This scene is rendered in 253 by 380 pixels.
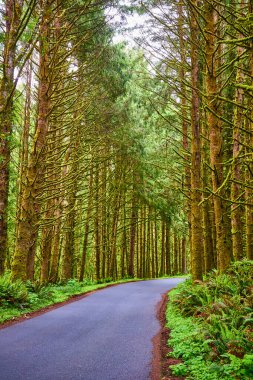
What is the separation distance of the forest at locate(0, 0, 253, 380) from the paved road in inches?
48.0

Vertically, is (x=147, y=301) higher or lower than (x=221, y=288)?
lower

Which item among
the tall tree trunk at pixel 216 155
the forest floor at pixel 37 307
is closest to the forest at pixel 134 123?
the tall tree trunk at pixel 216 155

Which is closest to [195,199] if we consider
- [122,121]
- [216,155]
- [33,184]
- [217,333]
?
[216,155]

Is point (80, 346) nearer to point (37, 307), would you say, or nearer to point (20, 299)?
point (20, 299)

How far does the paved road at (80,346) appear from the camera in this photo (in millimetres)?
4848

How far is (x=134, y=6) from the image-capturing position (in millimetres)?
13164

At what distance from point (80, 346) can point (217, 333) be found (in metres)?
2.45

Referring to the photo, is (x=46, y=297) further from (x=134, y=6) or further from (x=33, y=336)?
(x=134, y=6)

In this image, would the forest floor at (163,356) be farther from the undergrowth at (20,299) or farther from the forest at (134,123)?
the undergrowth at (20,299)

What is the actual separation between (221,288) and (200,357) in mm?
3396

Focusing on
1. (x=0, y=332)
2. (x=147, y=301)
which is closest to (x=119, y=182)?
(x=147, y=301)

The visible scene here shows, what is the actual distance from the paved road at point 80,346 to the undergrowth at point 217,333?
0.62 meters

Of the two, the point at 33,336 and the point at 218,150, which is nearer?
the point at 33,336

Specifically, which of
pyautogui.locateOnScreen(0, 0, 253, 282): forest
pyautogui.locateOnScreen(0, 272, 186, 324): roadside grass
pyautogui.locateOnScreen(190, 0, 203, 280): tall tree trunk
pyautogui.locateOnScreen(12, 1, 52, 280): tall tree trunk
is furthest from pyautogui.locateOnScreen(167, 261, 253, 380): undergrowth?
pyautogui.locateOnScreen(12, 1, 52, 280): tall tree trunk
